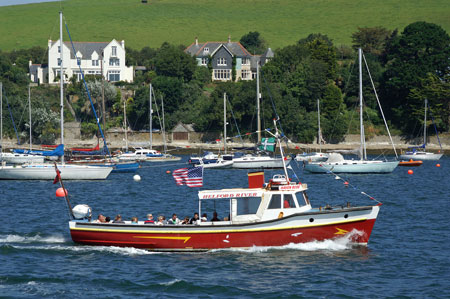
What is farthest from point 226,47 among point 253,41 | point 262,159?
point 262,159

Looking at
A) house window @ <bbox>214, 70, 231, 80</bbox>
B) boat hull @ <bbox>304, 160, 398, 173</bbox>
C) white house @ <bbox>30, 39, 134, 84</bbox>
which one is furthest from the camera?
house window @ <bbox>214, 70, 231, 80</bbox>

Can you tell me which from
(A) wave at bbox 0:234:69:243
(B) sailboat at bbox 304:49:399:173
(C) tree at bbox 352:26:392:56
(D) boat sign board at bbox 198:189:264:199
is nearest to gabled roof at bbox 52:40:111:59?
(C) tree at bbox 352:26:392:56

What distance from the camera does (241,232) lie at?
34938 mm

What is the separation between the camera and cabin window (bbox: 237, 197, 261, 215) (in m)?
35.8

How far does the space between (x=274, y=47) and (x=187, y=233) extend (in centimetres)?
16883

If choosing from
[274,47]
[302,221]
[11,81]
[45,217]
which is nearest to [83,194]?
[45,217]

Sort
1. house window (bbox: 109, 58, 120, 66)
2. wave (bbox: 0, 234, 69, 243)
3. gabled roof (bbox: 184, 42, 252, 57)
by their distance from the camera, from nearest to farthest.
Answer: wave (bbox: 0, 234, 69, 243) < house window (bbox: 109, 58, 120, 66) < gabled roof (bbox: 184, 42, 252, 57)

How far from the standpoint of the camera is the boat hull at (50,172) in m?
69.5

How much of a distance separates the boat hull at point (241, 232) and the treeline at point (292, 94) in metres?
85.4

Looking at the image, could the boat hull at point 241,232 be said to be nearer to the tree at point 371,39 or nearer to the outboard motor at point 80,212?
the outboard motor at point 80,212

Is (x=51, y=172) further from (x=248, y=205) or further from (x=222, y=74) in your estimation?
(x=222, y=74)

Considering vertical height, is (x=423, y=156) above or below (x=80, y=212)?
below

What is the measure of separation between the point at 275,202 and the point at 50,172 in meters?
40.6

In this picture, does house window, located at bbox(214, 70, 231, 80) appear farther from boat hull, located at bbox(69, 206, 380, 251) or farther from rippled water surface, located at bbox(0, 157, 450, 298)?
boat hull, located at bbox(69, 206, 380, 251)
